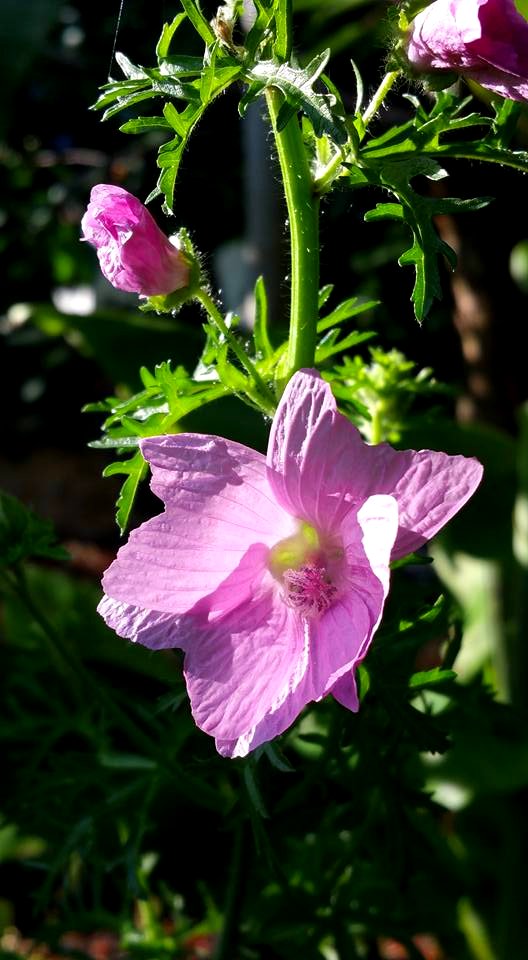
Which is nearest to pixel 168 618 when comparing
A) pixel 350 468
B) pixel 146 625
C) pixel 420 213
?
pixel 146 625

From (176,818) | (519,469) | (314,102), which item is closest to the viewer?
(314,102)

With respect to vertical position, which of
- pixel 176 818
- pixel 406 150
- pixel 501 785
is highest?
pixel 406 150

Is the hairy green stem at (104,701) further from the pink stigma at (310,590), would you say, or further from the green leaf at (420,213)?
the green leaf at (420,213)

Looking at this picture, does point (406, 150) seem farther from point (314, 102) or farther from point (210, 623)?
point (210, 623)

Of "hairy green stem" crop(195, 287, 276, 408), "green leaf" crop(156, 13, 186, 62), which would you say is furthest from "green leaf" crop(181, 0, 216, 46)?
"hairy green stem" crop(195, 287, 276, 408)

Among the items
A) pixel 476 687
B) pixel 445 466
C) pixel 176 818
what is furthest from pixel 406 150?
pixel 176 818
